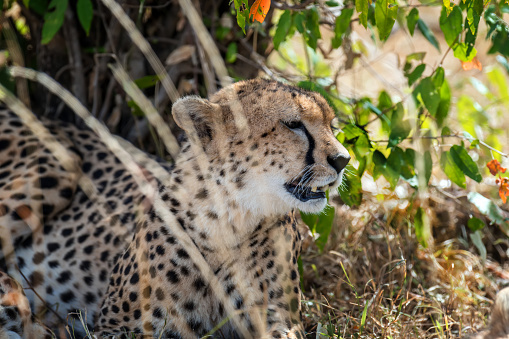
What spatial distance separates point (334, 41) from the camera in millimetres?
2613

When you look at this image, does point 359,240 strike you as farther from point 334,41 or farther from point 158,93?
point 158,93

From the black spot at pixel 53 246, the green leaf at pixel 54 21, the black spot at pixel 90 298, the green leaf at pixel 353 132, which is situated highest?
the green leaf at pixel 54 21

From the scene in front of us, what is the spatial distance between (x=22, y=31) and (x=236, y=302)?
2136mm

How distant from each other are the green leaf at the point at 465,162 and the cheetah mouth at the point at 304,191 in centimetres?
60

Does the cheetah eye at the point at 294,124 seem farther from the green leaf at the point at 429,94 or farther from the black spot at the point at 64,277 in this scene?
the black spot at the point at 64,277

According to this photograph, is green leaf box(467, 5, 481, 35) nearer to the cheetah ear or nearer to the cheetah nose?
the cheetah nose

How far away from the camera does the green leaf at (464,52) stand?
2.19m

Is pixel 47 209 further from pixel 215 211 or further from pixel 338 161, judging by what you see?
pixel 338 161

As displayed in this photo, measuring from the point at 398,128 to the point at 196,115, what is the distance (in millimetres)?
812

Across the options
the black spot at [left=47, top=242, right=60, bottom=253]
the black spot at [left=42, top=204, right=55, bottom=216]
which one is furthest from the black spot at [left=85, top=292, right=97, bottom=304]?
the black spot at [left=42, top=204, right=55, bottom=216]

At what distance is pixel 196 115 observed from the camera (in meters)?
2.01

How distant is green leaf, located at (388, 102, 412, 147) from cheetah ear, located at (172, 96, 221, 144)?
711 mm

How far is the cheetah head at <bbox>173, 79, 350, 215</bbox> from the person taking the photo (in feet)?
6.33


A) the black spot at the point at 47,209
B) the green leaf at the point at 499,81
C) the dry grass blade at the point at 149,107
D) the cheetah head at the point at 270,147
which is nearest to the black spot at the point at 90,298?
the black spot at the point at 47,209
